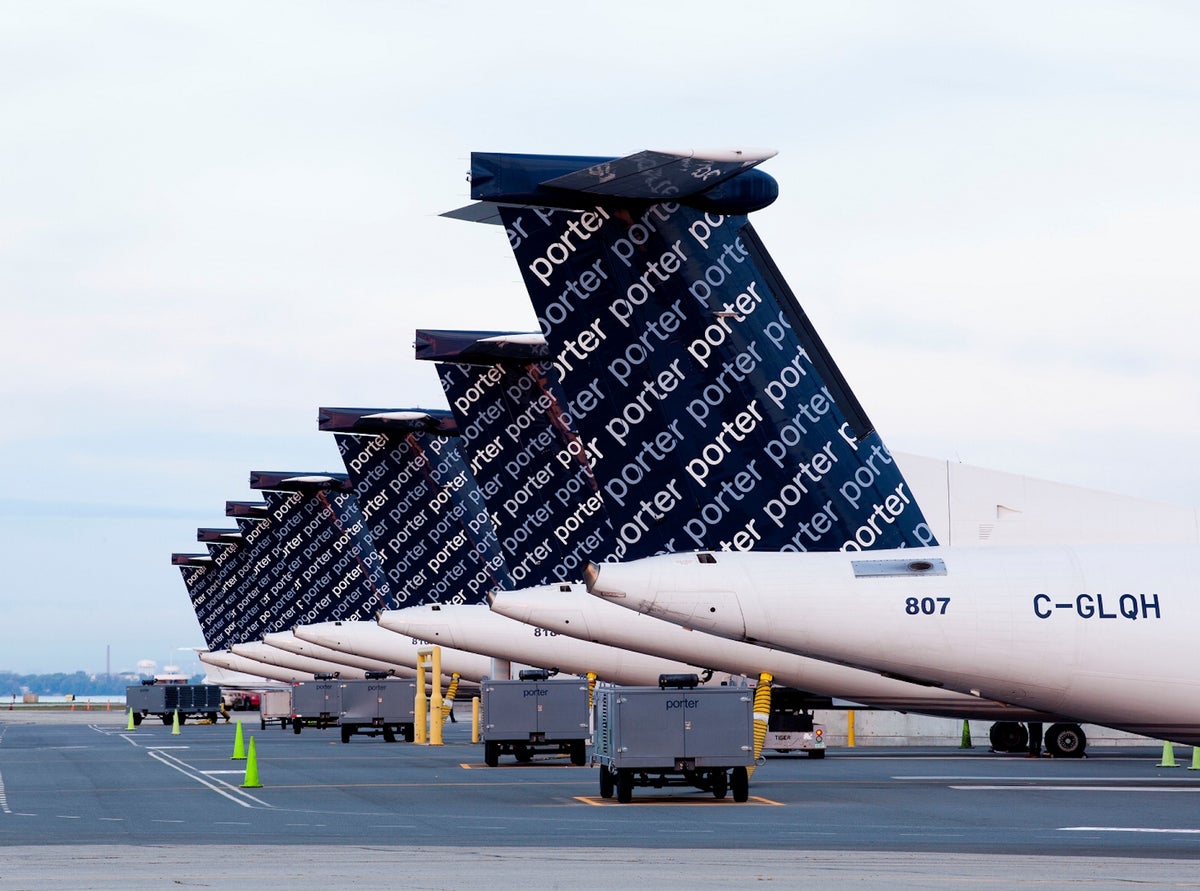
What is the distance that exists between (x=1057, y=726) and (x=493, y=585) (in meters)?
22.8

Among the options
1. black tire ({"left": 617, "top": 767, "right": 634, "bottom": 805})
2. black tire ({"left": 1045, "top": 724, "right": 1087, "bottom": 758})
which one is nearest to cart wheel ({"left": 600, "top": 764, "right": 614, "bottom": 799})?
black tire ({"left": 617, "top": 767, "right": 634, "bottom": 805})

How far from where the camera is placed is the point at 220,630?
466 feet

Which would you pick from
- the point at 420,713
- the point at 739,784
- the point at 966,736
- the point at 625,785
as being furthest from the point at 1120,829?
the point at 420,713

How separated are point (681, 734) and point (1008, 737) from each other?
1862 cm

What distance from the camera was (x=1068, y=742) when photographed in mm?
40938

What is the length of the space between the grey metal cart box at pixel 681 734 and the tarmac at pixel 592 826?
1.87 feet

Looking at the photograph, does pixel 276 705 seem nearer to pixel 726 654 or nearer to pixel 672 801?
pixel 726 654

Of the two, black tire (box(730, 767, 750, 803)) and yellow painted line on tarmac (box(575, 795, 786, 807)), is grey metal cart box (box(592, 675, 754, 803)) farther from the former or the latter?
yellow painted line on tarmac (box(575, 795, 786, 807))

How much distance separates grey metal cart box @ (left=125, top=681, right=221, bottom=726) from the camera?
94.4m

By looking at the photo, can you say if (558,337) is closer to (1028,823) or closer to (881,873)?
(1028,823)

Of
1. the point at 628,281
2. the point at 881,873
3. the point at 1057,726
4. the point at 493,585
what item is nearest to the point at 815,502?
the point at 628,281

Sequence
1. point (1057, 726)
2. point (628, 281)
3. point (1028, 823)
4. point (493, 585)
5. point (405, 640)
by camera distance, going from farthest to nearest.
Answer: point (405, 640) < point (493, 585) < point (1057, 726) < point (628, 281) < point (1028, 823)

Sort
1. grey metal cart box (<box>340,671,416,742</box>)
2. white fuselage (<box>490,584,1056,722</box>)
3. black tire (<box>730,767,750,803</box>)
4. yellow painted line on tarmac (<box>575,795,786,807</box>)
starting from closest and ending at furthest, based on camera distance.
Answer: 1. yellow painted line on tarmac (<box>575,795,786,807</box>)
2. black tire (<box>730,767,750,803</box>)
3. white fuselage (<box>490,584,1056,722</box>)
4. grey metal cart box (<box>340,671,416,742</box>)

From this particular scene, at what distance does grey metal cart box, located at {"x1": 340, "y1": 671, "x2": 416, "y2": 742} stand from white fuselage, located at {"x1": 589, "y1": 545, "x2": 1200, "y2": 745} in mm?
36953
